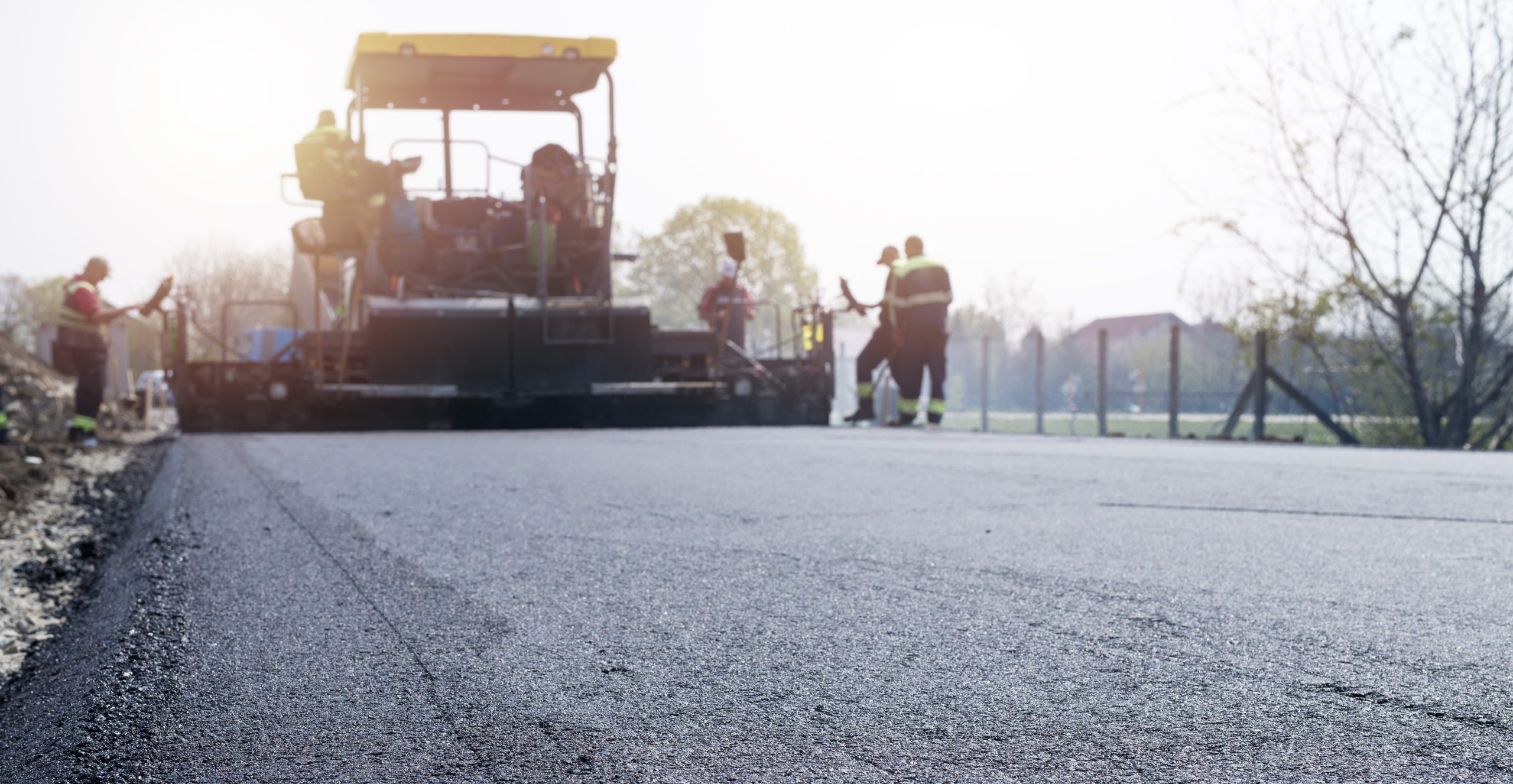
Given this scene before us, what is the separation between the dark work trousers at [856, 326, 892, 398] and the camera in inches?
568

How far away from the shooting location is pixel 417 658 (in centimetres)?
283

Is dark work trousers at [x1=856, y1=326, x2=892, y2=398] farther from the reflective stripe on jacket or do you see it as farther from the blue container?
the blue container

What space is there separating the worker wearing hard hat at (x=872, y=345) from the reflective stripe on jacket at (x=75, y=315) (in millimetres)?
7277

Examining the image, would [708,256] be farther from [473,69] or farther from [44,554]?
[44,554]

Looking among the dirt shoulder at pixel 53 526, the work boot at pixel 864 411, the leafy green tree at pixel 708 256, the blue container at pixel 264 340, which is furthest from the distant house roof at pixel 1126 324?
the dirt shoulder at pixel 53 526

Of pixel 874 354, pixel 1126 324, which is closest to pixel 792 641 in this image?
pixel 874 354

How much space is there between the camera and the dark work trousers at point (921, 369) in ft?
43.3

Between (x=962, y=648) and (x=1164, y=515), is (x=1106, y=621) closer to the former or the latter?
(x=962, y=648)

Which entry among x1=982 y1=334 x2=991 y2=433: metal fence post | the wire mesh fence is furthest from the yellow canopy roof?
x1=982 y1=334 x2=991 y2=433: metal fence post

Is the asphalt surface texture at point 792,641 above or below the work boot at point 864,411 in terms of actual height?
below

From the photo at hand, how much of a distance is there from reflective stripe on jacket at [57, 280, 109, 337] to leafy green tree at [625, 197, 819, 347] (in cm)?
3188

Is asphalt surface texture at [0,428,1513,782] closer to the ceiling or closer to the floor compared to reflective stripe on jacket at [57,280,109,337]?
closer to the floor

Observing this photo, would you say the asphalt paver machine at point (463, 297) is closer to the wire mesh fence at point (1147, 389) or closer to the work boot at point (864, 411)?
the work boot at point (864, 411)

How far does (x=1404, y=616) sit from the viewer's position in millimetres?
3152
